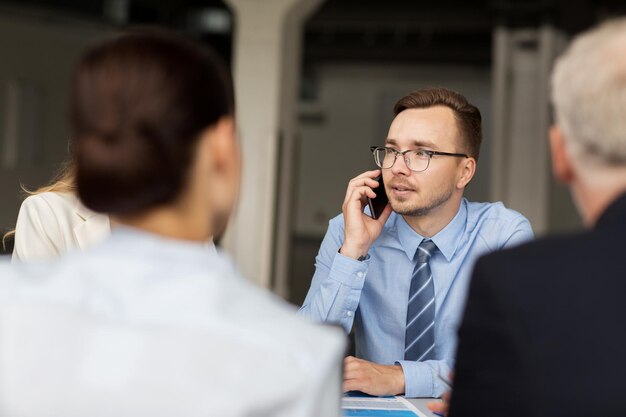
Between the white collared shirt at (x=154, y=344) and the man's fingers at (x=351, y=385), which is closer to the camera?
the white collared shirt at (x=154, y=344)

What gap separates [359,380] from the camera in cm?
229

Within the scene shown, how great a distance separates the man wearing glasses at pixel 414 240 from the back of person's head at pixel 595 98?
4.54ft

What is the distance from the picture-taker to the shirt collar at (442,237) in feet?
9.48

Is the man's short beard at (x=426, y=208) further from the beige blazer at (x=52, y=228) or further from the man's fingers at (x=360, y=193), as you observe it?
the beige blazer at (x=52, y=228)

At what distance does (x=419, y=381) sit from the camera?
236cm

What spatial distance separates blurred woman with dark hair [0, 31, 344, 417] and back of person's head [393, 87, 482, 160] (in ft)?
5.98

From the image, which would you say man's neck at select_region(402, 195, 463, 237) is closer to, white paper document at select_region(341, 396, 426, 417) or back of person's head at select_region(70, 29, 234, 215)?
white paper document at select_region(341, 396, 426, 417)

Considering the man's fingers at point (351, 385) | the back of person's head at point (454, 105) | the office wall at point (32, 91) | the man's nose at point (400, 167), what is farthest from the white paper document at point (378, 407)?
the office wall at point (32, 91)

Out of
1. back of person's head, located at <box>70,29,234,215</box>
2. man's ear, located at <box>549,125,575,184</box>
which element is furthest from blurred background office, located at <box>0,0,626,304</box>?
back of person's head, located at <box>70,29,234,215</box>

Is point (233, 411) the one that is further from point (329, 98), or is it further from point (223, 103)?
point (329, 98)

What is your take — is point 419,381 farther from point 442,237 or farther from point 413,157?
point 413,157

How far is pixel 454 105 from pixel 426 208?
40 centimetres

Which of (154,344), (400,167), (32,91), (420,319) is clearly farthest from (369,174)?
(32,91)

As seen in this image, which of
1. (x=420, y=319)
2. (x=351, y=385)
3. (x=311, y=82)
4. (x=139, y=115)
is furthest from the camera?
(x=311, y=82)
